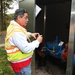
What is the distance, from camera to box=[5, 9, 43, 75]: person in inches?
112

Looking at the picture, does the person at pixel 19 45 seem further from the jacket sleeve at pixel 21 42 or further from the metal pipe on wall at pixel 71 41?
the metal pipe on wall at pixel 71 41

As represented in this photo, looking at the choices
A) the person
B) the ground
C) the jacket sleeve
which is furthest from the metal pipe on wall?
the ground

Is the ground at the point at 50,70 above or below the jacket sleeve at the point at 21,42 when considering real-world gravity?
below

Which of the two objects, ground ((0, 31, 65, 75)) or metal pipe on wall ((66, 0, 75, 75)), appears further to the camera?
ground ((0, 31, 65, 75))

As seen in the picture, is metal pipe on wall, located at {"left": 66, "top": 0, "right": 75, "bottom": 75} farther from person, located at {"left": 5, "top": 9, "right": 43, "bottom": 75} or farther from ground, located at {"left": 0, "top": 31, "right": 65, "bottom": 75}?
ground, located at {"left": 0, "top": 31, "right": 65, "bottom": 75}

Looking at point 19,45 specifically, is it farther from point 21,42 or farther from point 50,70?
point 50,70

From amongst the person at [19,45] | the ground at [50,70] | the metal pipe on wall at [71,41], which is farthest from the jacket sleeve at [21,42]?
the ground at [50,70]

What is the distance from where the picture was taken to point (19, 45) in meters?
2.84

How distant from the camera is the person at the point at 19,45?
2855 mm

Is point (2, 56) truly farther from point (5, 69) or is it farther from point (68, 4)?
point (68, 4)

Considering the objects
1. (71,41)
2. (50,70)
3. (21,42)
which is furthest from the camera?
(50,70)

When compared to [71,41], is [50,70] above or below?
below

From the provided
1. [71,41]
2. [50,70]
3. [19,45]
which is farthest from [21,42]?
[50,70]

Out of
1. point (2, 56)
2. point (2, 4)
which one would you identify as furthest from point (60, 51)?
point (2, 4)
